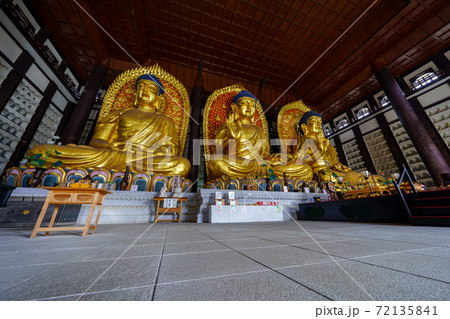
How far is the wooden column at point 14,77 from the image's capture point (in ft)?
10.7

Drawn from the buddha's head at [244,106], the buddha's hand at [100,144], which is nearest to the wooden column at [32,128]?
the buddha's hand at [100,144]

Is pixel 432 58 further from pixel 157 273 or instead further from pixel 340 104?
pixel 157 273

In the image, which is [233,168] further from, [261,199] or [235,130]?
[235,130]

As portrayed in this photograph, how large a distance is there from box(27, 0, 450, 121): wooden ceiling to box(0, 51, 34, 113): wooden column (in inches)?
46.8

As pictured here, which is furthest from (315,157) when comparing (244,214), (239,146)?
(244,214)

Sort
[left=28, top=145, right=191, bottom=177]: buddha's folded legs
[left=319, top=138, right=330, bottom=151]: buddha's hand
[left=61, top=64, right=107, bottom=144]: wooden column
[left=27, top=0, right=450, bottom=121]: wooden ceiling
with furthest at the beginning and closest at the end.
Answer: [left=319, top=138, right=330, bottom=151]: buddha's hand → [left=27, top=0, right=450, bottom=121]: wooden ceiling → [left=61, top=64, right=107, bottom=144]: wooden column → [left=28, top=145, right=191, bottom=177]: buddha's folded legs

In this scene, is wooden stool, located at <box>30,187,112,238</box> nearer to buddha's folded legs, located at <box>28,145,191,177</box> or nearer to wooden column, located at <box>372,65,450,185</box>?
buddha's folded legs, located at <box>28,145,191,177</box>

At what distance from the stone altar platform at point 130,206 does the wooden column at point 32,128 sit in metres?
2.61

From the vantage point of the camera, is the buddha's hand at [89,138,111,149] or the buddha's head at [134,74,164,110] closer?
the buddha's hand at [89,138,111,149]

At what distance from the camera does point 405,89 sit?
591cm

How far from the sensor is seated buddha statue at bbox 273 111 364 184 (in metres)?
3.95

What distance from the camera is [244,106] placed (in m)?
4.41

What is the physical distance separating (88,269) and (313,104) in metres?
8.43

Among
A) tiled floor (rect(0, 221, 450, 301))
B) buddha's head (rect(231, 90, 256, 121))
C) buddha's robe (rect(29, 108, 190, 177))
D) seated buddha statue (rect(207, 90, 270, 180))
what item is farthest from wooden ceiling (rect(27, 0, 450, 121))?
tiled floor (rect(0, 221, 450, 301))
